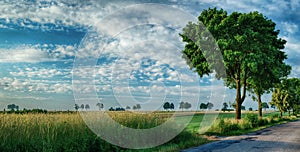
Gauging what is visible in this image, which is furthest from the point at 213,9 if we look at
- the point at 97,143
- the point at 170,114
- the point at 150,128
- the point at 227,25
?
the point at 97,143

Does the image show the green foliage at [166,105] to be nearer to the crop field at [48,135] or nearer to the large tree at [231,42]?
the crop field at [48,135]

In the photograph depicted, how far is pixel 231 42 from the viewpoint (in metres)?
29.7

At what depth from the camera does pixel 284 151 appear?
13.2 m

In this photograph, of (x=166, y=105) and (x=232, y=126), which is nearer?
(x=166, y=105)

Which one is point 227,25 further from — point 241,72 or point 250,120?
point 250,120

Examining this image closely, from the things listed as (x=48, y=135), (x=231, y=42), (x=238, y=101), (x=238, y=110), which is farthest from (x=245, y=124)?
(x=48, y=135)

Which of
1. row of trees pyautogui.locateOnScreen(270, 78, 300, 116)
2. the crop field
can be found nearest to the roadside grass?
the crop field

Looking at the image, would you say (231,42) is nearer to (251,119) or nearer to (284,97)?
(251,119)

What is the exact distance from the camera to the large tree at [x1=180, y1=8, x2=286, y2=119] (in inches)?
1179

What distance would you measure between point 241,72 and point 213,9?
25.2 ft

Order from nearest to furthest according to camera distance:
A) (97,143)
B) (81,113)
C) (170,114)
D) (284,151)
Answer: (97,143)
(284,151)
(81,113)
(170,114)

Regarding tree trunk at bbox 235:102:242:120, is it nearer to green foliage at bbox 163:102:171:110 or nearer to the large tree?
the large tree

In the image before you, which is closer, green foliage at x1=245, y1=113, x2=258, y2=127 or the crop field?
the crop field

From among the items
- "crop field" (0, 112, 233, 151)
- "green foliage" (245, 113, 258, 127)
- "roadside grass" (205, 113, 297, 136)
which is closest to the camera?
"crop field" (0, 112, 233, 151)
